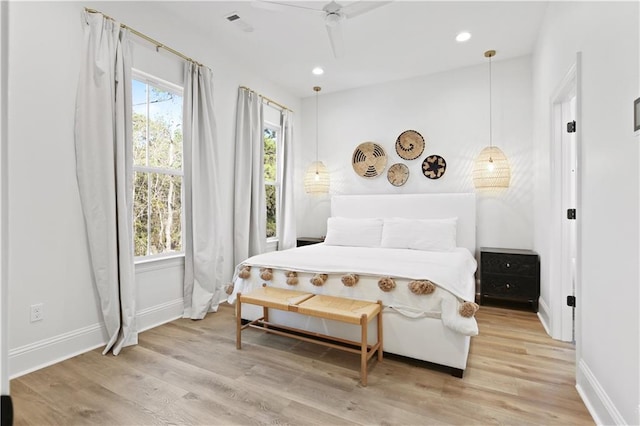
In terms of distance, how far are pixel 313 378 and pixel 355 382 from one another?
0.28m

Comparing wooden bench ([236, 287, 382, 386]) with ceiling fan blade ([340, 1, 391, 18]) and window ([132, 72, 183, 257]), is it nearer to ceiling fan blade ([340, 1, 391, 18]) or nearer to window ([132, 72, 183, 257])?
window ([132, 72, 183, 257])

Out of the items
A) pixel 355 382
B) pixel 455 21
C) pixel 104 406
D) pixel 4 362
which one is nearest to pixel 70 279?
pixel 104 406

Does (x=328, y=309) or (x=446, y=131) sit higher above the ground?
(x=446, y=131)

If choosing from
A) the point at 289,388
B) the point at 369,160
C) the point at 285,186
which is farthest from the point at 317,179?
the point at 289,388

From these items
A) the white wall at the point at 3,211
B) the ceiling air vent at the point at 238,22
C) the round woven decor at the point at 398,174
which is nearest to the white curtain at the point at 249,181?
the ceiling air vent at the point at 238,22

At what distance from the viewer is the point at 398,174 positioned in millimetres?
4602

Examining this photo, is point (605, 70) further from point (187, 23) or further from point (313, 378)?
point (187, 23)

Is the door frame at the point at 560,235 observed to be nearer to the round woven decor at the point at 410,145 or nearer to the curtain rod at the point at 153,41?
the round woven decor at the point at 410,145

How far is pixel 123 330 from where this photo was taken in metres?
2.57

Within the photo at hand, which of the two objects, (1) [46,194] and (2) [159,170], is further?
(2) [159,170]

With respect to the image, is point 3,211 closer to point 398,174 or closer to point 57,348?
point 57,348

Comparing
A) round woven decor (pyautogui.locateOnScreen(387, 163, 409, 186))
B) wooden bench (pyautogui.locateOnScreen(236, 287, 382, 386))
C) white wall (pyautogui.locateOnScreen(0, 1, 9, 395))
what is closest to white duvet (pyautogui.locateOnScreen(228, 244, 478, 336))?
wooden bench (pyautogui.locateOnScreen(236, 287, 382, 386))

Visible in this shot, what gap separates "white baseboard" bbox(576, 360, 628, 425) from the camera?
149cm

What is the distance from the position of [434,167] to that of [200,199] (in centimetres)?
312
